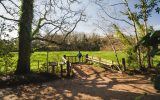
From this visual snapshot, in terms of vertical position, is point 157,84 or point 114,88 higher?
point 157,84

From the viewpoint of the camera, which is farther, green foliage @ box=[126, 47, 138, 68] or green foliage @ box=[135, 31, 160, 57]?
green foliage @ box=[126, 47, 138, 68]

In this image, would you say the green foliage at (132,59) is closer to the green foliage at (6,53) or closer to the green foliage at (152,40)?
the green foliage at (6,53)

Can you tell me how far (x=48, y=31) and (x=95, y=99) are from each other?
9.07m

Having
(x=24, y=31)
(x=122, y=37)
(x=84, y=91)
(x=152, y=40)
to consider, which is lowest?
(x=84, y=91)

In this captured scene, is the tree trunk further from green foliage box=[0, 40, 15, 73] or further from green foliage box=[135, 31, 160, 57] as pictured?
green foliage box=[135, 31, 160, 57]

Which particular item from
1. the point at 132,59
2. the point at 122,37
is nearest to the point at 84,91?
the point at 132,59

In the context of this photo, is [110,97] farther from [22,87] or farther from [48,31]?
[48,31]

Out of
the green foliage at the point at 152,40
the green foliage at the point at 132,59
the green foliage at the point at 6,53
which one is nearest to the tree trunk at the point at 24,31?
the green foliage at the point at 6,53

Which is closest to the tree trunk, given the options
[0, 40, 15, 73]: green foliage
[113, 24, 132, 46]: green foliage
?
[0, 40, 15, 73]: green foliage

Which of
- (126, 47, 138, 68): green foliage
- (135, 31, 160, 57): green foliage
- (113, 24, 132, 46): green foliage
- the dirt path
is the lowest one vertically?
the dirt path

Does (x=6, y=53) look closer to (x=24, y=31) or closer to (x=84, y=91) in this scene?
(x=24, y=31)

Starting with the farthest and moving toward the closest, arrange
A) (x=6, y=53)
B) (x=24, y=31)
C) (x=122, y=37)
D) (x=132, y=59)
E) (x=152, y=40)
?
1. (x=122, y=37)
2. (x=132, y=59)
3. (x=6, y=53)
4. (x=24, y=31)
5. (x=152, y=40)

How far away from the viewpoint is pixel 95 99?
10.6m

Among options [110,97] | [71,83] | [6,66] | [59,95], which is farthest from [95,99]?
[6,66]
